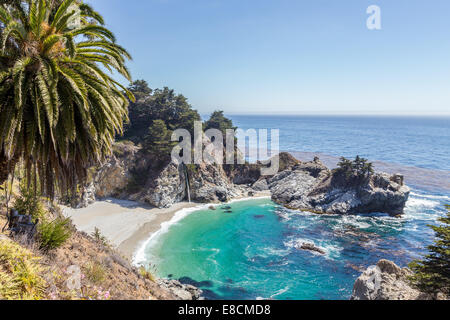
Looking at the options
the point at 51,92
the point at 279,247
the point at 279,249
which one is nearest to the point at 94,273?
the point at 51,92

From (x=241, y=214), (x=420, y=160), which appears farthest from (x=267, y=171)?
(x=420, y=160)

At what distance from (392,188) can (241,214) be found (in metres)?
24.9

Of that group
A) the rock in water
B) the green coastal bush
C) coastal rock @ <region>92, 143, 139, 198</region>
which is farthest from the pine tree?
coastal rock @ <region>92, 143, 139, 198</region>

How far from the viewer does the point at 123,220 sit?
33188 millimetres

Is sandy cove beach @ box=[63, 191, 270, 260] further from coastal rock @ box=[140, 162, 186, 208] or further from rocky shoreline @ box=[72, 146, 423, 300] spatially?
rocky shoreline @ box=[72, 146, 423, 300]

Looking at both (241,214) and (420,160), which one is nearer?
(241,214)

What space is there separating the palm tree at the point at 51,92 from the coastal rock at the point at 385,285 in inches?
643

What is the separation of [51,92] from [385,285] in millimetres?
18359

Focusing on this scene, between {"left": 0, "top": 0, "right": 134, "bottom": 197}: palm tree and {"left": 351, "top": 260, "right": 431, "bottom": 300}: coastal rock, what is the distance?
16339 mm

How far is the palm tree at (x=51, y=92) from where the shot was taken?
6363 millimetres

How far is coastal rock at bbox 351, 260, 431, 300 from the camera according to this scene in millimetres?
13341

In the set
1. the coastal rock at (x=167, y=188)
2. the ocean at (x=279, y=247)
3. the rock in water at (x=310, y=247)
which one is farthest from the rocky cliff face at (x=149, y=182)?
the rock in water at (x=310, y=247)
